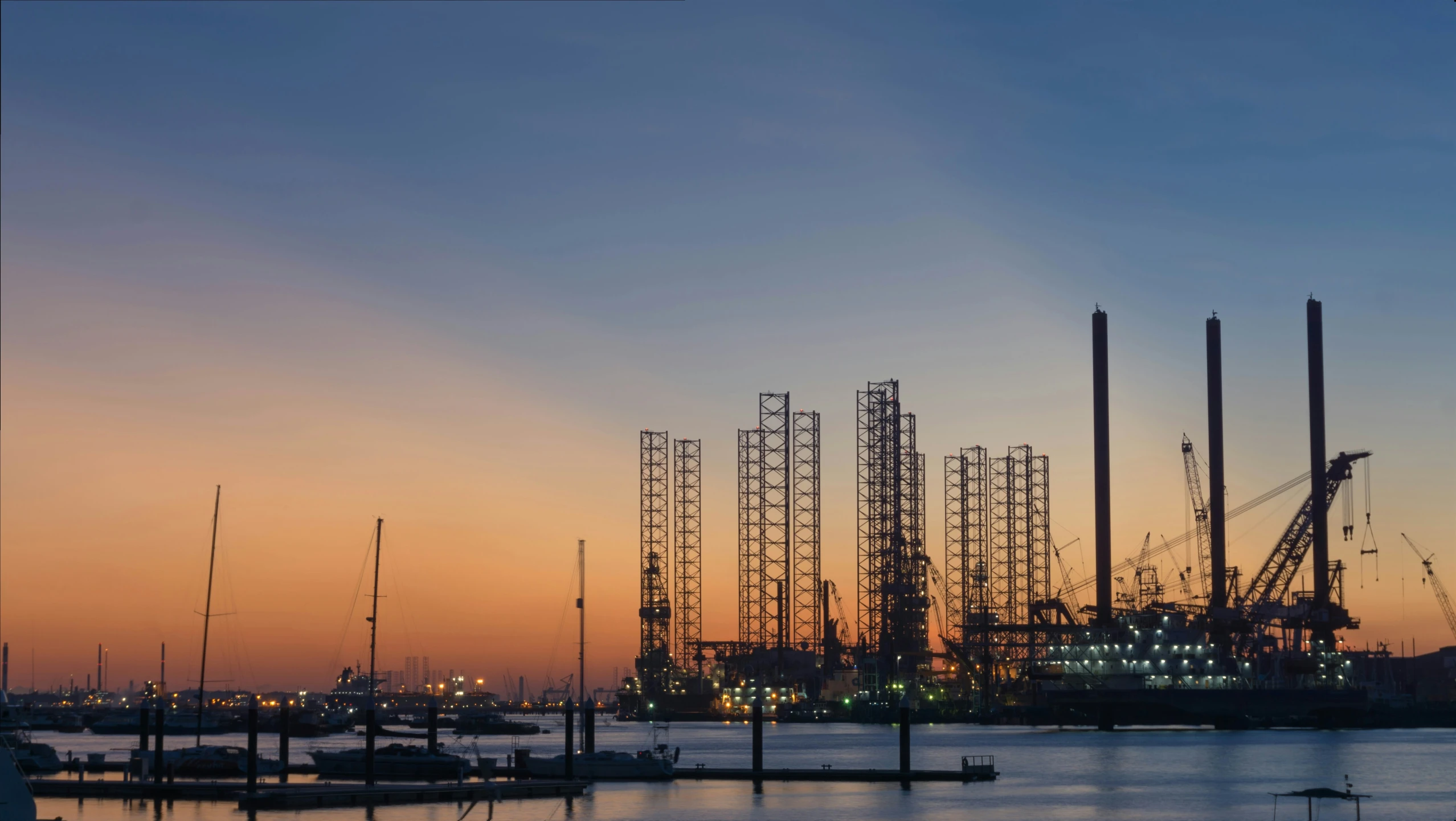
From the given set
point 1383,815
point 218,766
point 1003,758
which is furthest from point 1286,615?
point 218,766

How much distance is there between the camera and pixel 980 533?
18262 centimetres

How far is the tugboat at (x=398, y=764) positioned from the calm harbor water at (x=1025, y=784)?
6.12 ft

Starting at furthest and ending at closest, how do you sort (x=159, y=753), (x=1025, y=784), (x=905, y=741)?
1. (x=1025, y=784)
2. (x=159, y=753)
3. (x=905, y=741)

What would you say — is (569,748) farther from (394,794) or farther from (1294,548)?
(1294,548)

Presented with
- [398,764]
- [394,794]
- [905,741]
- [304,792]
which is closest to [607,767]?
[398,764]

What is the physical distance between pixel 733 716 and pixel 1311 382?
278 feet

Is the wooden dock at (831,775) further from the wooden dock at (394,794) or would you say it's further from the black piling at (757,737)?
the wooden dock at (394,794)

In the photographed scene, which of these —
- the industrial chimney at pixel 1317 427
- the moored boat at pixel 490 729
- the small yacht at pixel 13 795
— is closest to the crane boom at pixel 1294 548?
the industrial chimney at pixel 1317 427

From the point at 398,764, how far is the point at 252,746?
41.4 ft

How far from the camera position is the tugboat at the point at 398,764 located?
7438 centimetres

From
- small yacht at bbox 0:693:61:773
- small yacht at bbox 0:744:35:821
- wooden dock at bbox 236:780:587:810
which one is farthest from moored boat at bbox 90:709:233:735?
small yacht at bbox 0:744:35:821

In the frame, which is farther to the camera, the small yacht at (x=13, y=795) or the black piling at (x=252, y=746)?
the black piling at (x=252, y=746)

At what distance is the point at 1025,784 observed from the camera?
79.2 meters

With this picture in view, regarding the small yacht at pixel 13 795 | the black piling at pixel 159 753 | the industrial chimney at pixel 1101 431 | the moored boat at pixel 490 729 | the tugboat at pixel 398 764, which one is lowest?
the moored boat at pixel 490 729
